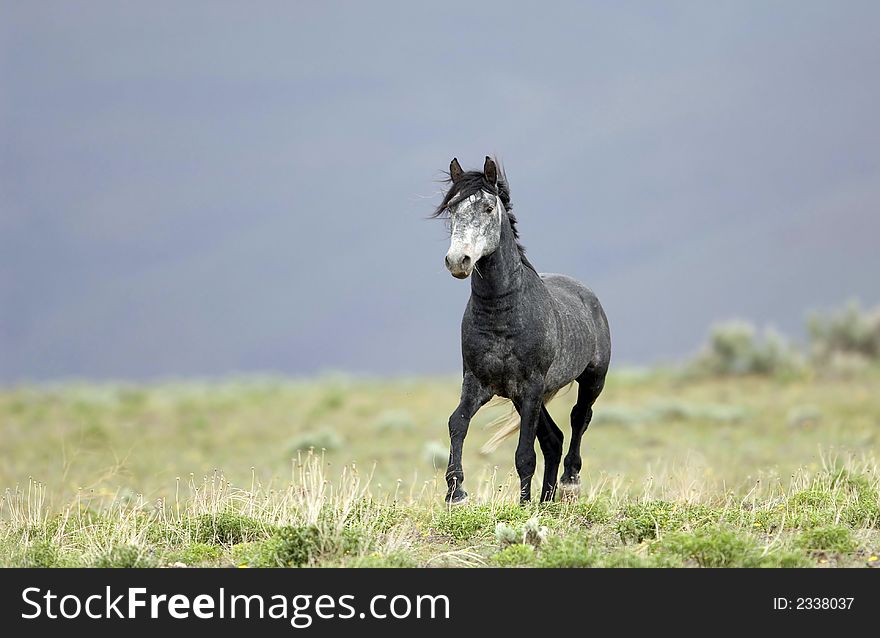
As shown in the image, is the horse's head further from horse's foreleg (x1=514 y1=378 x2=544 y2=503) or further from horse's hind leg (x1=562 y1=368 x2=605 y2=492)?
horse's hind leg (x1=562 y1=368 x2=605 y2=492)

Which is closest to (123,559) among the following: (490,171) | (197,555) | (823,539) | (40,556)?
(197,555)

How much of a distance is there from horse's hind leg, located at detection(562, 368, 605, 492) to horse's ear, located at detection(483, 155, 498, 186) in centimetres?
318

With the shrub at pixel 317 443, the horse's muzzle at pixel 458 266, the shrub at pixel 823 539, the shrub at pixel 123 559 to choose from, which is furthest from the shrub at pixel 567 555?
the shrub at pixel 317 443

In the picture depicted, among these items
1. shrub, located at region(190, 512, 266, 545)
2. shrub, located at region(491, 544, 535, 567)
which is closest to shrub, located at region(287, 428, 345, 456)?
shrub, located at region(190, 512, 266, 545)

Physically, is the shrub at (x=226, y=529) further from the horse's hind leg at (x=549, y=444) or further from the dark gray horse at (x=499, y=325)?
the horse's hind leg at (x=549, y=444)

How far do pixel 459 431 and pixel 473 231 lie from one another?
207 cm

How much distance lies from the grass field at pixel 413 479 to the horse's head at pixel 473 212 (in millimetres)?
2455

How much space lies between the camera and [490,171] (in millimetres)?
9875

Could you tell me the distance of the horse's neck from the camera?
10039 millimetres

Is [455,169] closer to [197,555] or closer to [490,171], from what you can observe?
[490,171]

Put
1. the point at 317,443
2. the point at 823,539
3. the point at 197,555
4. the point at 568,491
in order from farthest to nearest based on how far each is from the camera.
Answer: the point at 317,443
the point at 568,491
the point at 197,555
the point at 823,539

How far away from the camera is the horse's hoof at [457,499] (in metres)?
9.98

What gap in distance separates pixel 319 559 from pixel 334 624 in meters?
1.18

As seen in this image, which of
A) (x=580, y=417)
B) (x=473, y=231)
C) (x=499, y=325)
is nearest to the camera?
(x=473, y=231)
